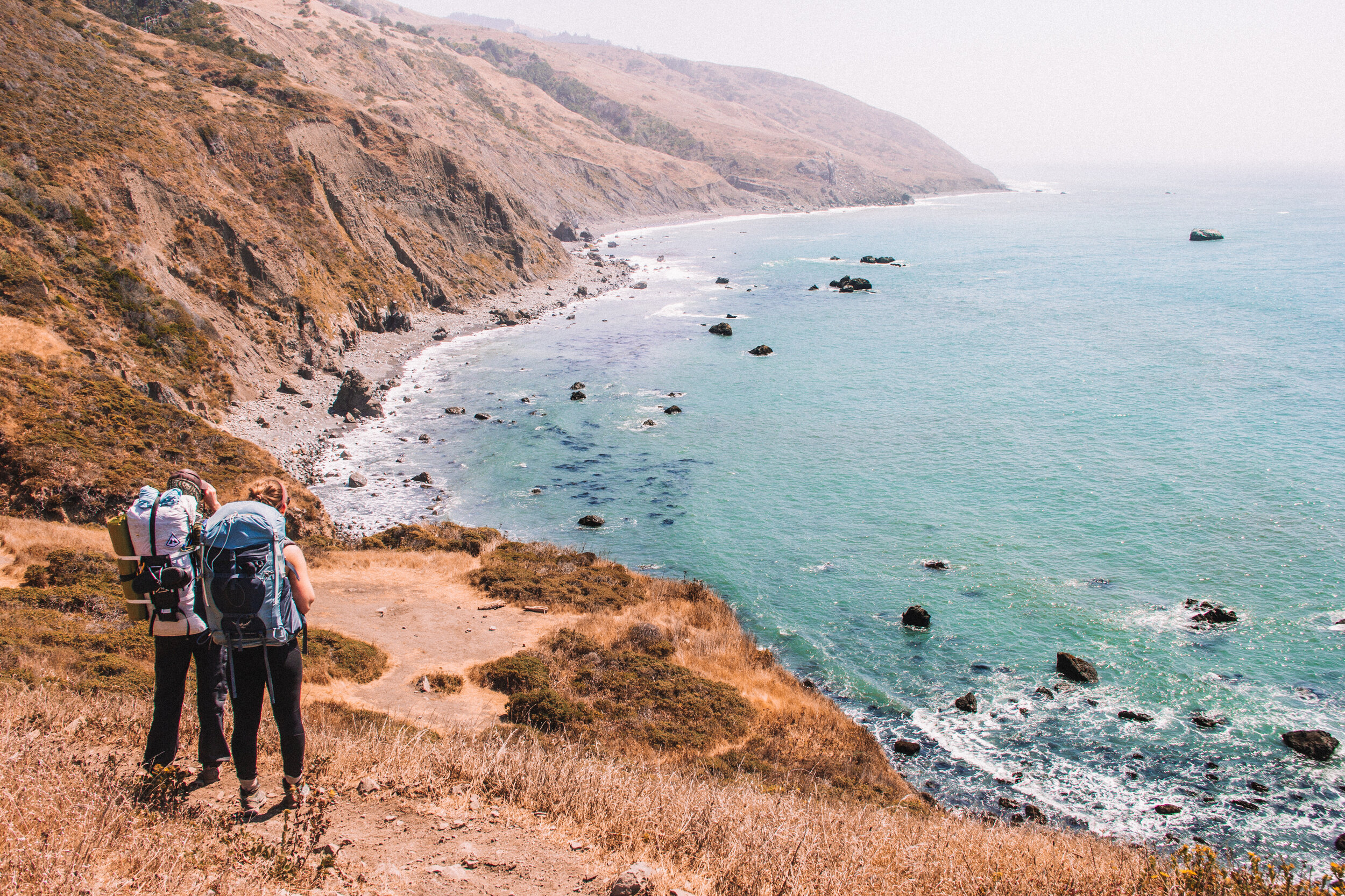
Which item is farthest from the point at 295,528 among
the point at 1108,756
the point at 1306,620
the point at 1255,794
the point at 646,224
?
the point at 646,224

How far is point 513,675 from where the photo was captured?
1806 cm

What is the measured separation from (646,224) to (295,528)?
476 feet

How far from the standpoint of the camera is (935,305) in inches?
3214

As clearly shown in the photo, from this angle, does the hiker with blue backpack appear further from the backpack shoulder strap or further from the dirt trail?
the dirt trail

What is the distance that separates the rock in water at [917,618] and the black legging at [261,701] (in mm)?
21872

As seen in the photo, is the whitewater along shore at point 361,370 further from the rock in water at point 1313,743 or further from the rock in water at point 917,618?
the rock in water at point 1313,743

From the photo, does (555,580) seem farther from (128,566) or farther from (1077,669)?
(128,566)

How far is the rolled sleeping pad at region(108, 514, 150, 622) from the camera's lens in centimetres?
688

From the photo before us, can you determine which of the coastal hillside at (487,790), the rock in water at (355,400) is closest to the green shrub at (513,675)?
the coastal hillside at (487,790)

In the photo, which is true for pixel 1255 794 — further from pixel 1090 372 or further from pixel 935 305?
pixel 935 305

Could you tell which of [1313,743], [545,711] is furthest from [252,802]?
[1313,743]

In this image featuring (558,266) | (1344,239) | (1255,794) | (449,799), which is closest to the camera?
(449,799)

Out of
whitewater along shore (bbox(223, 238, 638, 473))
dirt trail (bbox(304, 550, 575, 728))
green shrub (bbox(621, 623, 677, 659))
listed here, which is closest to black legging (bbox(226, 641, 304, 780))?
dirt trail (bbox(304, 550, 575, 728))

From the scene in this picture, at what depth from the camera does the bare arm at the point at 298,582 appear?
6.83m
